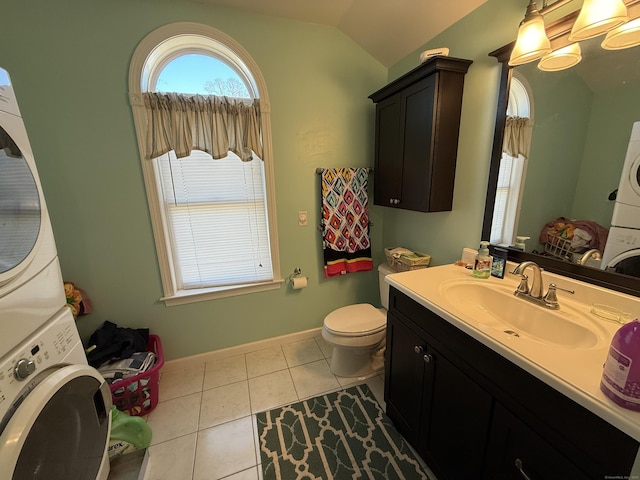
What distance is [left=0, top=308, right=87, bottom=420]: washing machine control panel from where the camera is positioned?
0.68 meters

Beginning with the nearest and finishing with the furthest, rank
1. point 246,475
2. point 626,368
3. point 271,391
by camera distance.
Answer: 1. point 626,368
2. point 246,475
3. point 271,391

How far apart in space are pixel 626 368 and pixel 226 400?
1.88 meters

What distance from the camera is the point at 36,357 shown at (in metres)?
0.79

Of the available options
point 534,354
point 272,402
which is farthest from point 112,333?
point 534,354

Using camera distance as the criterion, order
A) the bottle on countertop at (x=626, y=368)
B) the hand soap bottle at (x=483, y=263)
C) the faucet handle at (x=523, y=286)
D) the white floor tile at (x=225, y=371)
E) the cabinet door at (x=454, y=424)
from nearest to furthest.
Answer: the bottle on countertop at (x=626, y=368) < the cabinet door at (x=454, y=424) < the faucet handle at (x=523, y=286) < the hand soap bottle at (x=483, y=263) < the white floor tile at (x=225, y=371)

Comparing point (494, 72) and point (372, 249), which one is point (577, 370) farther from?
point (372, 249)

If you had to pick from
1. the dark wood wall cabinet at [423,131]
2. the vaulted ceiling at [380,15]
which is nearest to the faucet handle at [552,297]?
the dark wood wall cabinet at [423,131]

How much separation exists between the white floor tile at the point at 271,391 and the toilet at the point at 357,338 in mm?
345

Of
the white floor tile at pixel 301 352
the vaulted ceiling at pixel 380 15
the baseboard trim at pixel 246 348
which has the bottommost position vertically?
the white floor tile at pixel 301 352

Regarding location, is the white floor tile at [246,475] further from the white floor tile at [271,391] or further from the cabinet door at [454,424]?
the cabinet door at [454,424]

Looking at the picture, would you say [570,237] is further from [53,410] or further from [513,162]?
[53,410]

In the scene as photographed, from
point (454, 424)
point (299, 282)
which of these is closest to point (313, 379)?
point (299, 282)

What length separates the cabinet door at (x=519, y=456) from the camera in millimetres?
647

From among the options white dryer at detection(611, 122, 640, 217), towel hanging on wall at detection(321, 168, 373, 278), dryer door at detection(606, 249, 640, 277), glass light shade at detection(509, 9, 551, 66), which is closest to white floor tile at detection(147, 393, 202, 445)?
towel hanging on wall at detection(321, 168, 373, 278)
